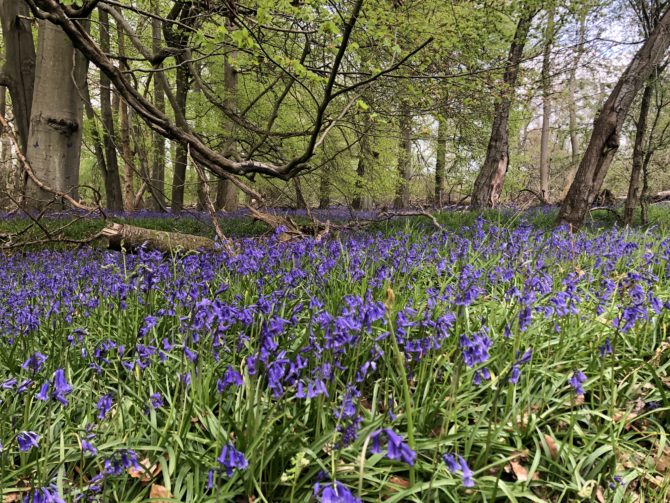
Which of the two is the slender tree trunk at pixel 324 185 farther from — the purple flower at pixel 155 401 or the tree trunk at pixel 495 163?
the purple flower at pixel 155 401

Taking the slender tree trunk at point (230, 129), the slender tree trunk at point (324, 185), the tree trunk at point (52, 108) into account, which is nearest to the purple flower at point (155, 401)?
the slender tree trunk at point (230, 129)

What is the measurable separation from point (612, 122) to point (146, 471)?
296 inches

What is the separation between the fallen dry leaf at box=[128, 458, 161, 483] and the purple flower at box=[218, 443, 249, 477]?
60 cm

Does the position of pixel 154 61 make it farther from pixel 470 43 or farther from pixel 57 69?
pixel 470 43

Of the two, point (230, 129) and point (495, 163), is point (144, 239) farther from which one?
point (495, 163)

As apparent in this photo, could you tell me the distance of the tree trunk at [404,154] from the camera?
8.20 meters

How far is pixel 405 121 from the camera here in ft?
29.1

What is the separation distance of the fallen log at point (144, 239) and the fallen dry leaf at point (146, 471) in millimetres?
3832

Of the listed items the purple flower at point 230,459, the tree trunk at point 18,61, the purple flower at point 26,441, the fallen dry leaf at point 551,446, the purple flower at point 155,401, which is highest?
the tree trunk at point 18,61

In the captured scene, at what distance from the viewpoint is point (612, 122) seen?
21.4 feet

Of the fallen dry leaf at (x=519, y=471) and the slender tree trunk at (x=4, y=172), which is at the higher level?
the slender tree trunk at (x=4, y=172)

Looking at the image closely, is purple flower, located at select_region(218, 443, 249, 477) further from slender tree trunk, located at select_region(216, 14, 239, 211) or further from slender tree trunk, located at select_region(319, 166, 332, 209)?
slender tree trunk, located at select_region(319, 166, 332, 209)

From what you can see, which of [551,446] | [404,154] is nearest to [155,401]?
[551,446]

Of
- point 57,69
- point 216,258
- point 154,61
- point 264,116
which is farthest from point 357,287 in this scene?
point 264,116
